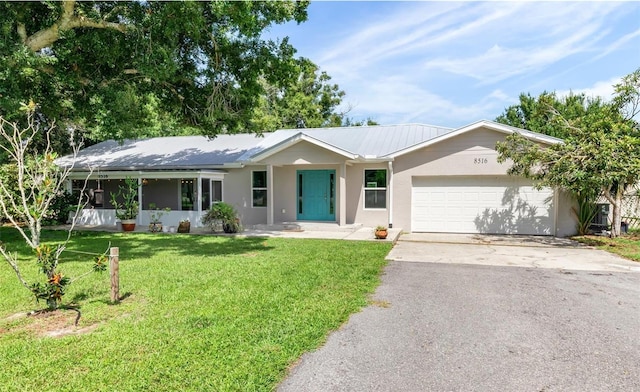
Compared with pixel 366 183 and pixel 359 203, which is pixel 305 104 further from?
pixel 359 203

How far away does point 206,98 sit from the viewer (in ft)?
38.0

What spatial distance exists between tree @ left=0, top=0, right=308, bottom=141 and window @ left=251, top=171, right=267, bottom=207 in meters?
3.50

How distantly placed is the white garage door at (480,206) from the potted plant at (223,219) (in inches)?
257

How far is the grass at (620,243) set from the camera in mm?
9657

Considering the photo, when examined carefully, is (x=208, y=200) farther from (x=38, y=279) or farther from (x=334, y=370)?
(x=334, y=370)

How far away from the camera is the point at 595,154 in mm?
10344

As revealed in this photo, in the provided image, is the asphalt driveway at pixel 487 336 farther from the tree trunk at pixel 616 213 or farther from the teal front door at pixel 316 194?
the teal front door at pixel 316 194

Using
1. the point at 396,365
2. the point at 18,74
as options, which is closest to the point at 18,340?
the point at 396,365

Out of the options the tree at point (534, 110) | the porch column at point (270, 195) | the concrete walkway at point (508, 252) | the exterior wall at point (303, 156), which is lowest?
the concrete walkway at point (508, 252)

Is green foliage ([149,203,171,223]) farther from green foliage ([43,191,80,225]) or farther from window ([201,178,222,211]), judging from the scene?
green foliage ([43,191,80,225])

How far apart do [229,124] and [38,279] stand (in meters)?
7.19

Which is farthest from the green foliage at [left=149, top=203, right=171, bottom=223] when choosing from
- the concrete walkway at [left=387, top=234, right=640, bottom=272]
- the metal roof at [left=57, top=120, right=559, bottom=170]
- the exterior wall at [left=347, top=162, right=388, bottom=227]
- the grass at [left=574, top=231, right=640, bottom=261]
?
the grass at [left=574, top=231, right=640, bottom=261]

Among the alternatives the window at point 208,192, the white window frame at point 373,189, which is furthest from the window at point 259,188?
the white window frame at point 373,189

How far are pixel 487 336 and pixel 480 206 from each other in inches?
395
